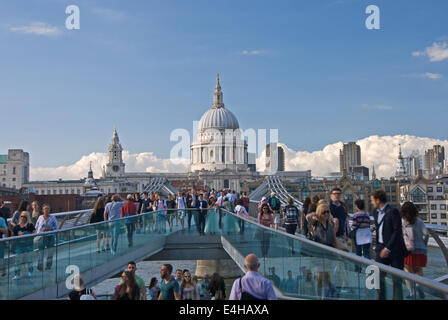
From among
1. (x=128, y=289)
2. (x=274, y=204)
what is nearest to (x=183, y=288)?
(x=128, y=289)

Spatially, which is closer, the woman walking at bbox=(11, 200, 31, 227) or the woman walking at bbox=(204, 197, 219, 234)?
the woman walking at bbox=(11, 200, 31, 227)

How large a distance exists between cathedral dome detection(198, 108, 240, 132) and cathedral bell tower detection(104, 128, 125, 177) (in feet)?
82.3

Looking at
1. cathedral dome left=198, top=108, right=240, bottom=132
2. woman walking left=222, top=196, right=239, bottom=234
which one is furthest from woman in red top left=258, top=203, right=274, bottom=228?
cathedral dome left=198, top=108, right=240, bottom=132

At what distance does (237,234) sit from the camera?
1542 centimetres

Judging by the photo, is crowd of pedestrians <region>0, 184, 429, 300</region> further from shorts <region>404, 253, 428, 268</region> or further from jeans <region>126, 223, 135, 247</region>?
jeans <region>126, 223, 135, 247</region>

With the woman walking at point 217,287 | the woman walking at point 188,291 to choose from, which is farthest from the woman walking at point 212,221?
the woman walking at point 188,291

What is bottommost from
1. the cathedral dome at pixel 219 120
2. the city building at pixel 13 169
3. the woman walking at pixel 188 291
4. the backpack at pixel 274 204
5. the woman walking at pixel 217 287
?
the woman walking at pixel 217 287

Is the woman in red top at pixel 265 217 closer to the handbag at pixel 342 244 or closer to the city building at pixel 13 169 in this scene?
the handbag at pixel 342 244

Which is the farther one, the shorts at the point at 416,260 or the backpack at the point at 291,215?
the backpack at the point at 291,215

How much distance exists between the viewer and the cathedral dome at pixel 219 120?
553 feet

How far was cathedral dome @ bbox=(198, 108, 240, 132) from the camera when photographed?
6634 inches

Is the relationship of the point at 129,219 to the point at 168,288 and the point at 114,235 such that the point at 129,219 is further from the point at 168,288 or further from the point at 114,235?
the point at 168,288

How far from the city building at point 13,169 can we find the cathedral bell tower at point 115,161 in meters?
26.7
